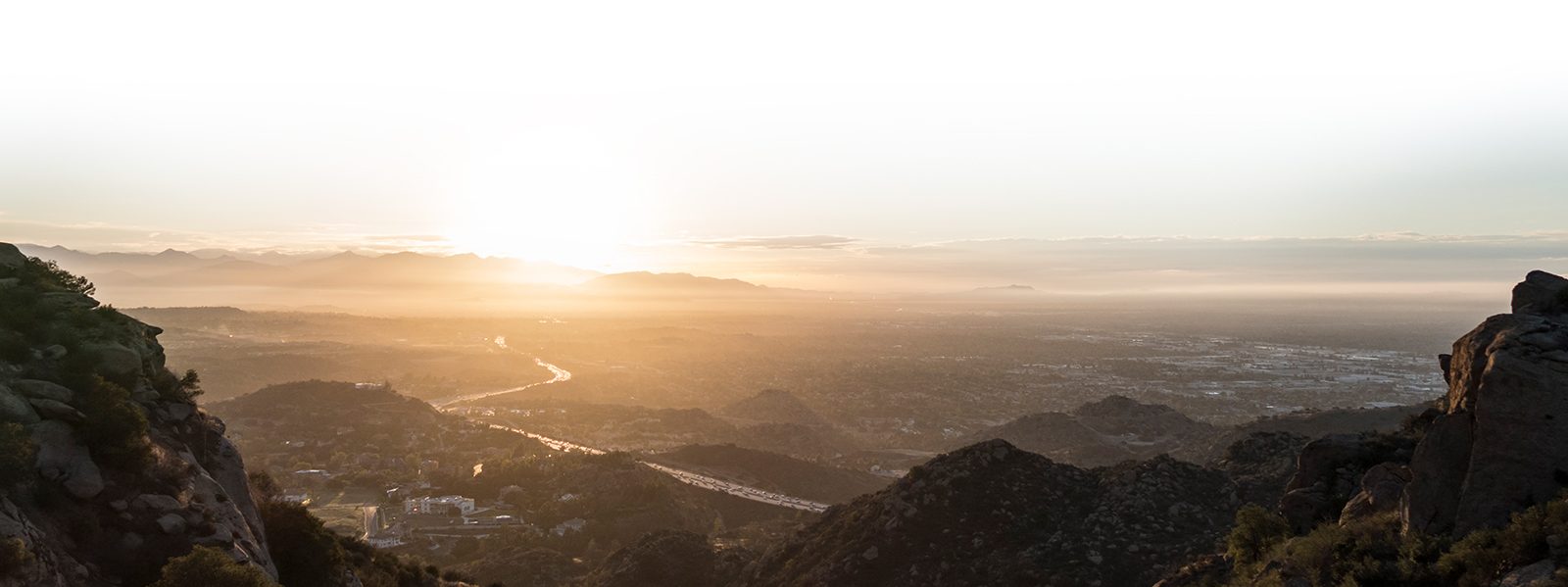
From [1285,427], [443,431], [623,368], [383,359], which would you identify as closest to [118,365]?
[443,431]

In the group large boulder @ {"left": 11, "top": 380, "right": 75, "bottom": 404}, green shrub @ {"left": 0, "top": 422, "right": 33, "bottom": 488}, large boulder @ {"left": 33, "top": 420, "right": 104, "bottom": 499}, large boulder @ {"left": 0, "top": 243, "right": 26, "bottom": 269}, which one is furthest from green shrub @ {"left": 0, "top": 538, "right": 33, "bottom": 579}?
large boulder @ {"left": 0, "top": 243, "right": 26, "bottom": 269}

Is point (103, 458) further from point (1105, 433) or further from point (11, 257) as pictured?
point (1105, 433)

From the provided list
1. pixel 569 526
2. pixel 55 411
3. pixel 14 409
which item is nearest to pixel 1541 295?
pixel 55 411

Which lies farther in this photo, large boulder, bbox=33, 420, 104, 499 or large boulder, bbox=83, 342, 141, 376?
large boulder, bbox=83, 342, 141, 376

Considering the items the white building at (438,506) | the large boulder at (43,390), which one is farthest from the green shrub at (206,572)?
the white building at (438,506)

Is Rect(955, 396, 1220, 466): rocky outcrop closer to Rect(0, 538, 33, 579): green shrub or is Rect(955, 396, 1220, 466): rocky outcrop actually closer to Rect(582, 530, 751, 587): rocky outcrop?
Rect(582, 530, 751, 587): rocky outcrop

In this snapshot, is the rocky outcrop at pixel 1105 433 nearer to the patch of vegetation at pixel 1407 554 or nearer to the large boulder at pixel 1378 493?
the large boulder at pixel 1378 493

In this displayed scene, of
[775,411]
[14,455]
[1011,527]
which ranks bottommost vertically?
[775,411]
